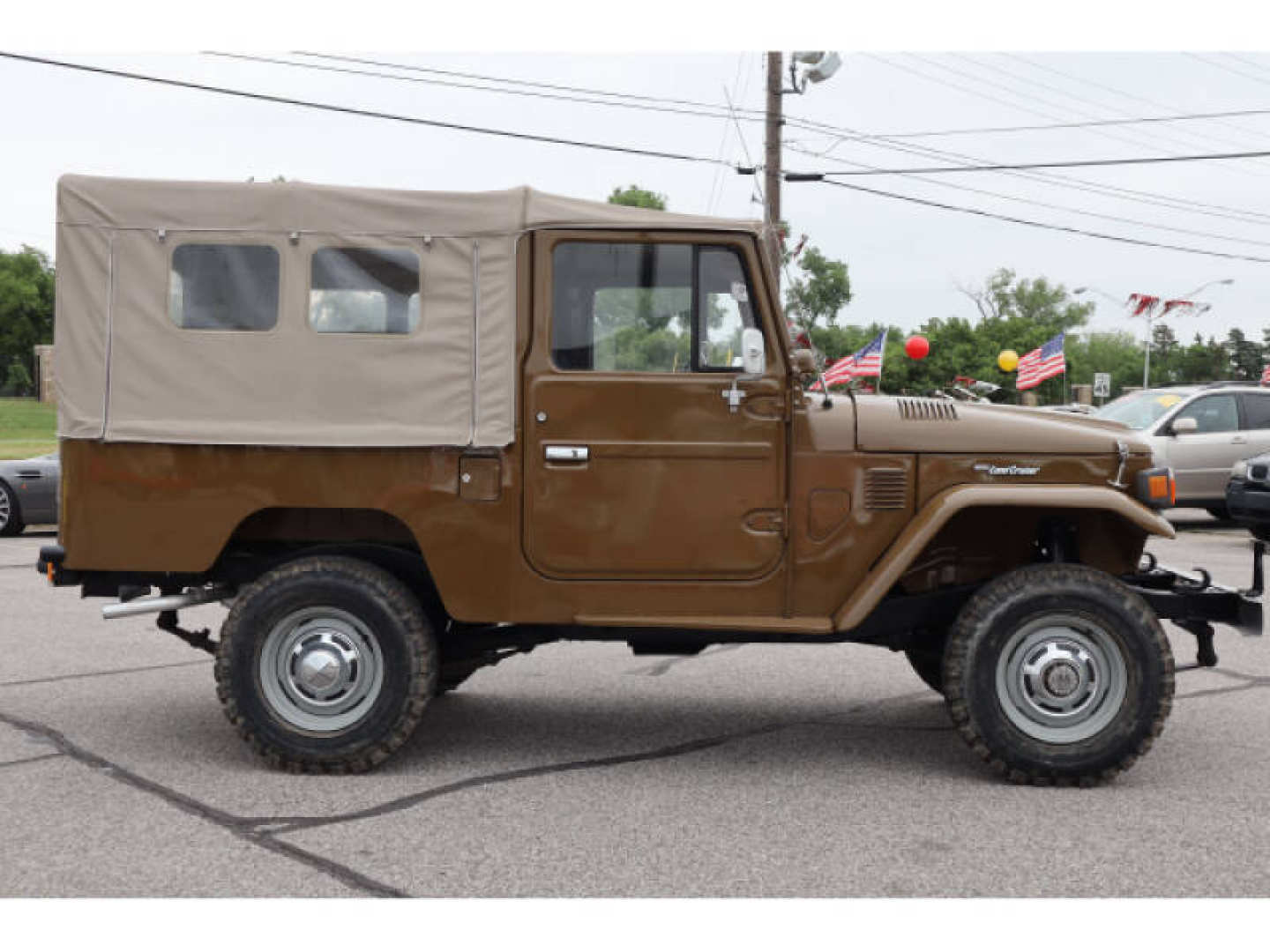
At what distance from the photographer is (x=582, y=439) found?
5199mm

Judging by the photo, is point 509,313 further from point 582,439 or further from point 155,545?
point 155,545

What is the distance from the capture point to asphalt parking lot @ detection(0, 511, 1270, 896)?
153 inches

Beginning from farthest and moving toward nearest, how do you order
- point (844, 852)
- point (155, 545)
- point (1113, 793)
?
point (155, 545), point (1113, 793), point (844, 852)

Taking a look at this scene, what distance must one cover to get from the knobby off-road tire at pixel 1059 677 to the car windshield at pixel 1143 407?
1156 cm

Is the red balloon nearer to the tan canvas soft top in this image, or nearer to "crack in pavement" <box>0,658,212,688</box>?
"crack in pavement" <box>0,658,212,688</box>

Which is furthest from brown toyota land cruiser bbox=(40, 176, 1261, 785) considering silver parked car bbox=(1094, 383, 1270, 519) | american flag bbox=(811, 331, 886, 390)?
american flag bbox=(811, 331, 886, 390)

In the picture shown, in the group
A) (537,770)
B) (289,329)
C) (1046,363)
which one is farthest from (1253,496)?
(1046,363)

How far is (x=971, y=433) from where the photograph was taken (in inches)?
209

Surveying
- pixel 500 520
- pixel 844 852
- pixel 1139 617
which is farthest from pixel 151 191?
pixel 1139 617

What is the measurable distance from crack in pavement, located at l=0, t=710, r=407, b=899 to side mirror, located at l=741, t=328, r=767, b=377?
8.12ft

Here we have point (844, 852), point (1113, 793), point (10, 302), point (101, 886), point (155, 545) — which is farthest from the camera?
point (10, 302)

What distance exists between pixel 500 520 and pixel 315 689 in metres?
1.05

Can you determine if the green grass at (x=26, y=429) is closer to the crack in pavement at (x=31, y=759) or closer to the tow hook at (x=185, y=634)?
the tow hook at (x=185, y=634)

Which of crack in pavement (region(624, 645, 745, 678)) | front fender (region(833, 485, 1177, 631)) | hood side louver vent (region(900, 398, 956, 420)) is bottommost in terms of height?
crack in pavement (region(624, 645, 745, 678))
